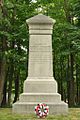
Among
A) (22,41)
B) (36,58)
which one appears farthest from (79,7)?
(36,58)

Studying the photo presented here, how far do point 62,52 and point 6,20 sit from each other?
3886 mm

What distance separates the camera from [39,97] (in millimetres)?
9922

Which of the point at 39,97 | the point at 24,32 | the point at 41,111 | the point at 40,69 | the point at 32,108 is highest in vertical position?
the point at 24,32

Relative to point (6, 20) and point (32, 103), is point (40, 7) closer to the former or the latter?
point (6, 20)

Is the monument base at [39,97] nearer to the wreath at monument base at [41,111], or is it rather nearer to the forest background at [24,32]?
the wreath at monument base at [41,111]

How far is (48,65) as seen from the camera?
10.5 m

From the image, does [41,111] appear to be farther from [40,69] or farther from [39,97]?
[40,69]

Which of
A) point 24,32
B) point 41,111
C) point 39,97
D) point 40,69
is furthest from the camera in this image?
point 24,32

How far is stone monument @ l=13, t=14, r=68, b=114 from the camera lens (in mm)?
9906

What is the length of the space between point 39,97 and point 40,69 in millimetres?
1173

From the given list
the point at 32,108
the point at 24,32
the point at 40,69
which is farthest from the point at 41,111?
the point at 24,32

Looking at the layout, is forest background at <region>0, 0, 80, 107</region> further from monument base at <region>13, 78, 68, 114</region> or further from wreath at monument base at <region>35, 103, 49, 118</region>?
wreath at monument base at <region>35, 103, 49, 118</region>

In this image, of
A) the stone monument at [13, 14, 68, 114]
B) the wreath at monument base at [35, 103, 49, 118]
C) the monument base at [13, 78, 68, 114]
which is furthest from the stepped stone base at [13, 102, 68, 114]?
the wreath at monument base at [35, 103, 49, 118]

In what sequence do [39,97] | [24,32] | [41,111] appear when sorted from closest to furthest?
[41,111] < [39,97] < [24,32]
